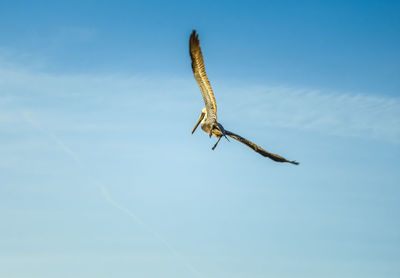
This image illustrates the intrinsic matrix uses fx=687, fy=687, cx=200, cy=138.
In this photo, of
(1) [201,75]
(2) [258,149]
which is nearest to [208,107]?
(1) [201,75]

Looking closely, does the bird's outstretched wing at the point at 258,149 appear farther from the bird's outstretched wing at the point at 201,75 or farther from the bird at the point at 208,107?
the bird's outstretched wing at the point at 201,75

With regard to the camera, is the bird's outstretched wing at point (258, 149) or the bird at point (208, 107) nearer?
the bird at point (208, 107)

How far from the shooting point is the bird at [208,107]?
48.8 meters

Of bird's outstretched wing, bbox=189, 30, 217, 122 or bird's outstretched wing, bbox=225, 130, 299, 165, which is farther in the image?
bird's outstretched wing, bbox=225, 130, 299, 165

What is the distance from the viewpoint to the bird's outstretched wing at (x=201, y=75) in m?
48.4

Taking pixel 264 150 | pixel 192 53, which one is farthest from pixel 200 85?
pixel 264 150

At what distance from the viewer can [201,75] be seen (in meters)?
49.9

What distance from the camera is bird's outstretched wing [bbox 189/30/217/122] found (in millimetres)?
48438

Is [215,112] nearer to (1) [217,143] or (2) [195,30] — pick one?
(1) [217,143]

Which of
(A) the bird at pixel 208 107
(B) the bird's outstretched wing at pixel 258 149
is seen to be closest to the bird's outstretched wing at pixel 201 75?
(A) the bird at pixel 208 107

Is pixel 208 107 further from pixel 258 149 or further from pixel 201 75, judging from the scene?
pixel 258 149

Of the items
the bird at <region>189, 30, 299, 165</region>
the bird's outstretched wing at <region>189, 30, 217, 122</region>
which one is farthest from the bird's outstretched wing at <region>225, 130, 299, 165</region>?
the bird's outstretched wing at <region>189, 30, 217, 122</region>

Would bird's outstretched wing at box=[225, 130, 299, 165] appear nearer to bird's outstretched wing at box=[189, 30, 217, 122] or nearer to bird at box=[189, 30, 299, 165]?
bird at box=[189, 30, 299, 165]

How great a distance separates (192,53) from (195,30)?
169 centimetres
